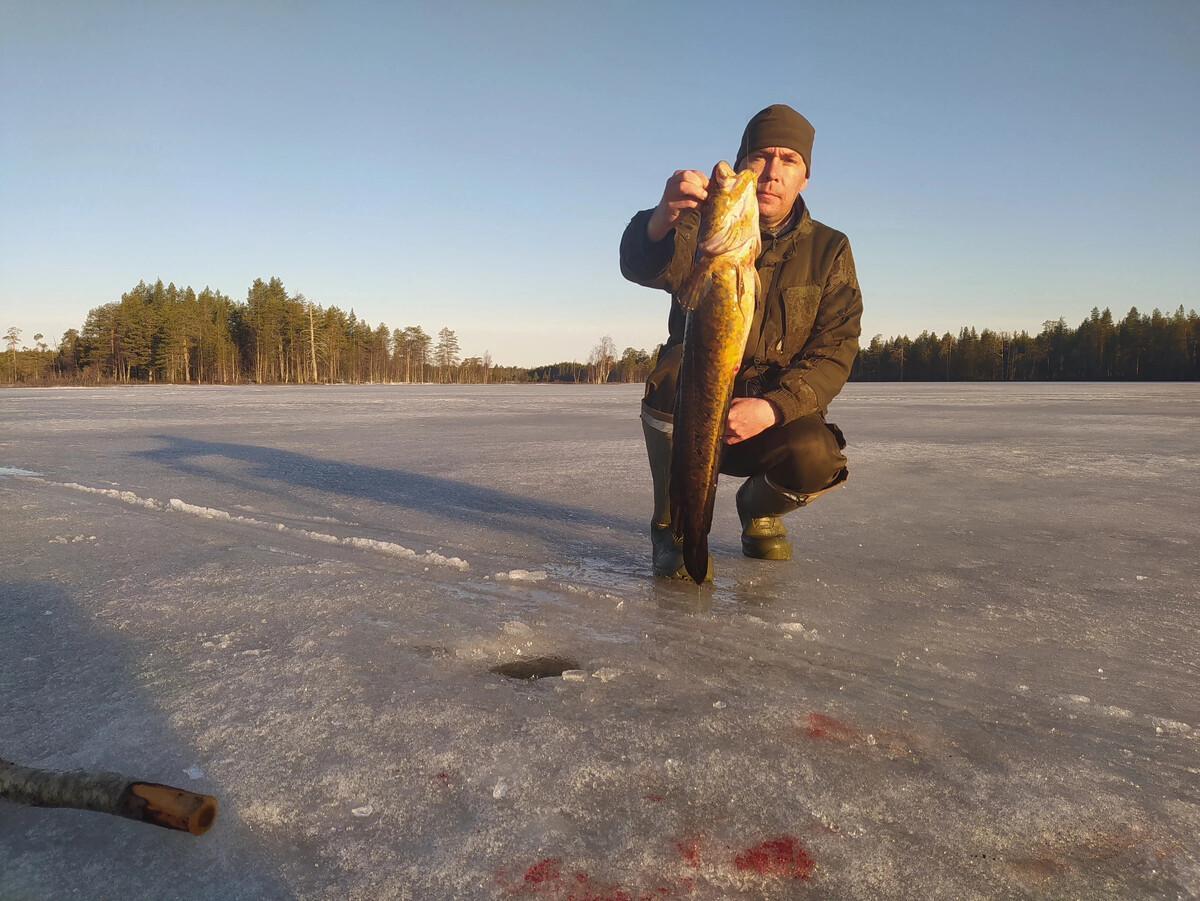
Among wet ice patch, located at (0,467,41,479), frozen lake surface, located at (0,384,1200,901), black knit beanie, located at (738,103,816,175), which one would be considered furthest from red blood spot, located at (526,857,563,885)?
wet ice patch, located at (0,467,41,479)

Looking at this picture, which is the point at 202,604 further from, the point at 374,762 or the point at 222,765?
the point at 374,762

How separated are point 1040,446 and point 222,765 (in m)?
8.78

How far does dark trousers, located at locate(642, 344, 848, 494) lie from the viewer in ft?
10.4

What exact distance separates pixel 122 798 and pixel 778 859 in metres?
1.09

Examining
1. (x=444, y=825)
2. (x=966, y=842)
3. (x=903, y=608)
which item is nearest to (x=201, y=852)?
(x=444, y=825)

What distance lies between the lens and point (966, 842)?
129cm

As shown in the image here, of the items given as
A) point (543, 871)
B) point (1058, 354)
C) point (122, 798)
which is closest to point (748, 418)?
point (543, 871)

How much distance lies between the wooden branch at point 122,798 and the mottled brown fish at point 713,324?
5.25 feet

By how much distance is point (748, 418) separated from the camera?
8.95ft

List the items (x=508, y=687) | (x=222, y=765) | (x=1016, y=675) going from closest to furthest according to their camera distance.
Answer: (x=222, y=765), (x=508, y=687), (x=1016, y=675)

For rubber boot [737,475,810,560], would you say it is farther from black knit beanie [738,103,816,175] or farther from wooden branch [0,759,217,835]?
wooden branch [0,759,217,835]

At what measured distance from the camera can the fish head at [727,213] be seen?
2.17 m

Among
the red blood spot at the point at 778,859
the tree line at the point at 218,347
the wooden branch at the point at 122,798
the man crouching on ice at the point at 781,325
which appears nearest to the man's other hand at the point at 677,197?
the man crouching on ice at the point at 781,325

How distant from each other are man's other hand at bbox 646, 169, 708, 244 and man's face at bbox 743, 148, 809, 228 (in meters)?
0.45
